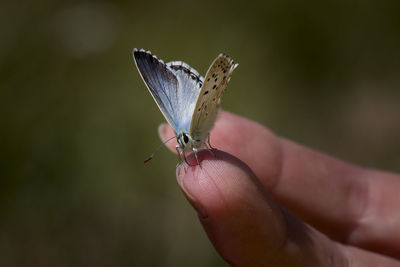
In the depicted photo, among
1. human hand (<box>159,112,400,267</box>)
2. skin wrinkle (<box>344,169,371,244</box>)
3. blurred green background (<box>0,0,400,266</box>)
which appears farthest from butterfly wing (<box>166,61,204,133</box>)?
blurred green background (<box>0,0,400,266</box>)

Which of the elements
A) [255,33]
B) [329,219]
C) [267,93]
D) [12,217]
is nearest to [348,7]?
[255,33]

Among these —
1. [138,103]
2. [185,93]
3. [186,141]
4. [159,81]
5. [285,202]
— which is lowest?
[285,202]

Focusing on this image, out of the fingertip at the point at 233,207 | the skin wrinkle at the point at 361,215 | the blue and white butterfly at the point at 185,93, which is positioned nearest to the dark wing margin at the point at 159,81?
the blue and white butterfly at the point at 185,93

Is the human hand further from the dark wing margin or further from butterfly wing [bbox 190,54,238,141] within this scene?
the dark wing margin

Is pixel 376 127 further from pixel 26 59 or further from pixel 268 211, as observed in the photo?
pixel 26 59

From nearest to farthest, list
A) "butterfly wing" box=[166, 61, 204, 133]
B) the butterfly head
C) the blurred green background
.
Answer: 1. the butterfly head
2. "butterfly wing" box=[166, 61, 204, 133]
3. the blurred green background

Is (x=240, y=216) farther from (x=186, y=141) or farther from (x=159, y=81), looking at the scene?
(x=159, y=81)

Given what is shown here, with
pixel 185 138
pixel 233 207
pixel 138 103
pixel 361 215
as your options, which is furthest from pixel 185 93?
pixel 138 103
